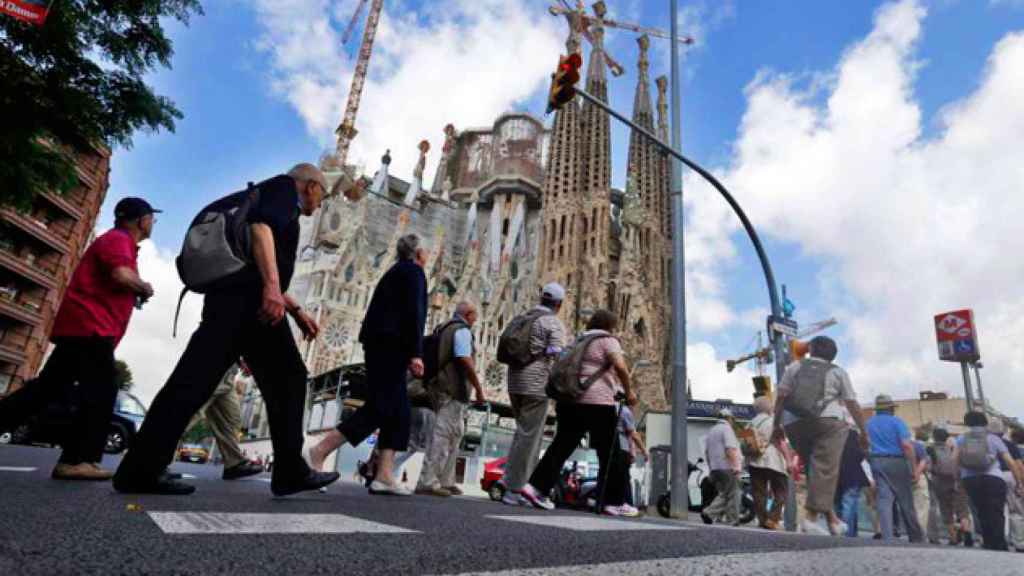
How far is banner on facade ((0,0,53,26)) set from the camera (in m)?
6.45

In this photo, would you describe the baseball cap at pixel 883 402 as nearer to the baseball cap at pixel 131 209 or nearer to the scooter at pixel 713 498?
the scooter at pixel 713 498

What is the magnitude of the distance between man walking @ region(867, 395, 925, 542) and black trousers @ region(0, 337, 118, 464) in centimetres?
629

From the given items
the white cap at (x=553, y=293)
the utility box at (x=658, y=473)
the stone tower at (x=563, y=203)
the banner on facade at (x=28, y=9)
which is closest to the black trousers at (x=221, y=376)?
the white cap at (x=553, y=293)

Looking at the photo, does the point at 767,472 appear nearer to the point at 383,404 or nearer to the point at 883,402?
the point at 883,402

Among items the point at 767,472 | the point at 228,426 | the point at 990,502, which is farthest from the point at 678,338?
the point at 228,426

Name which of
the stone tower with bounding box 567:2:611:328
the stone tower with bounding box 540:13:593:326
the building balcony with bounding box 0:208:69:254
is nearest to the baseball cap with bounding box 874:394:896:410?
the building balcony with bounding box 0:208:69:254

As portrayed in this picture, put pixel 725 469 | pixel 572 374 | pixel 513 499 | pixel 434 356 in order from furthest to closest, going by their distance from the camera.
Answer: pixel 725 469 → pixel 434 356 → pixel 513 499 → pixel 572 374

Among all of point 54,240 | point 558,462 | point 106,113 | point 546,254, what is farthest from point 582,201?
point 558,462

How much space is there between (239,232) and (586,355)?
257 cm

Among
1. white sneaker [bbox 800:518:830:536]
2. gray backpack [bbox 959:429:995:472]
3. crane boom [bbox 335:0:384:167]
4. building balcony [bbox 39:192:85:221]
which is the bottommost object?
white sneaker [bbox 800:518:830:536]

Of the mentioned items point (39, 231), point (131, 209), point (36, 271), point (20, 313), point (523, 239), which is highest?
point (523, 239)

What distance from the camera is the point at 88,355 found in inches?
132

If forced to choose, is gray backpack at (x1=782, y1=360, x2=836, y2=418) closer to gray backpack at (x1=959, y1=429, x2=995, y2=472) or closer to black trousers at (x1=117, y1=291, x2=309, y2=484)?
gray backpack at (x1=959, y1=429, x2=995, y2=472)

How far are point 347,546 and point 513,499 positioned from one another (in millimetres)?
3325
